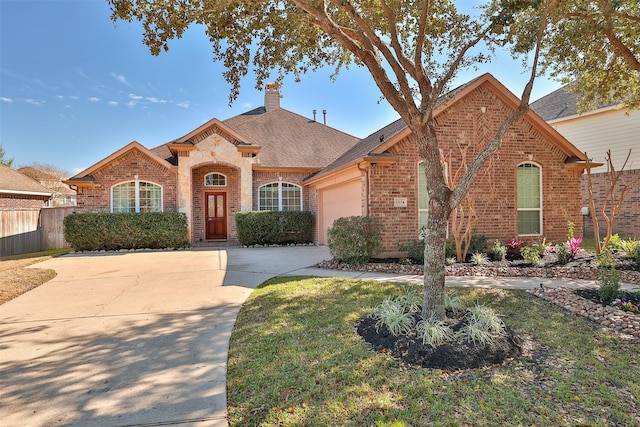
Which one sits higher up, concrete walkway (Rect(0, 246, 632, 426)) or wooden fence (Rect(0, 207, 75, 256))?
wooden fence (Rect(0, 207, 75, 256))

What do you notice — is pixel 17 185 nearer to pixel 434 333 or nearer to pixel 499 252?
pixel 499 252

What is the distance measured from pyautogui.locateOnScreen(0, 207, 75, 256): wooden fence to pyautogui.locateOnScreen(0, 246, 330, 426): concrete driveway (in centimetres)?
947

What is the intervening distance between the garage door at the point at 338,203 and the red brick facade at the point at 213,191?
4.05 m

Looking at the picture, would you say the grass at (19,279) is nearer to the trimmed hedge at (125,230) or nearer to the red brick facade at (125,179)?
the trimmed hedge at (125,230)

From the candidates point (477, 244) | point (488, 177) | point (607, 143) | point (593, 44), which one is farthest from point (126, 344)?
point (607, 143)

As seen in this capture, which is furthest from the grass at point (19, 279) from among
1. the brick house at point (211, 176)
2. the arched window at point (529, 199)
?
the arched window at point (529, 199)

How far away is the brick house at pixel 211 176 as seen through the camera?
604 inches

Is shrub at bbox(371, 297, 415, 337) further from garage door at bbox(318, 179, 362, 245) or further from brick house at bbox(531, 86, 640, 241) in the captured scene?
brick house at bbox(531, 86, 640, 241)

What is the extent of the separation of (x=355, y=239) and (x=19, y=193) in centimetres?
2046

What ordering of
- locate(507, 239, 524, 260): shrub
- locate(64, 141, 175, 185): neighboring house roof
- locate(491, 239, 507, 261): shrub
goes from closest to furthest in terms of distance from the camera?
locate(491, 239, 507, 261): shrub → locate(507, 239, 524, 260): shrub → locate(64, 141, 175, 185): neighboring house roof

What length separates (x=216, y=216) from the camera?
57.1 feet

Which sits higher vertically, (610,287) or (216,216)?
(216,216)

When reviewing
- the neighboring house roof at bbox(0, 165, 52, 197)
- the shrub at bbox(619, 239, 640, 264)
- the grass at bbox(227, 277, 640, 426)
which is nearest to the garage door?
the shrub at bbox(619, 239, 640, 264)

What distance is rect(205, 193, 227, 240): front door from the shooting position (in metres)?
17.3
